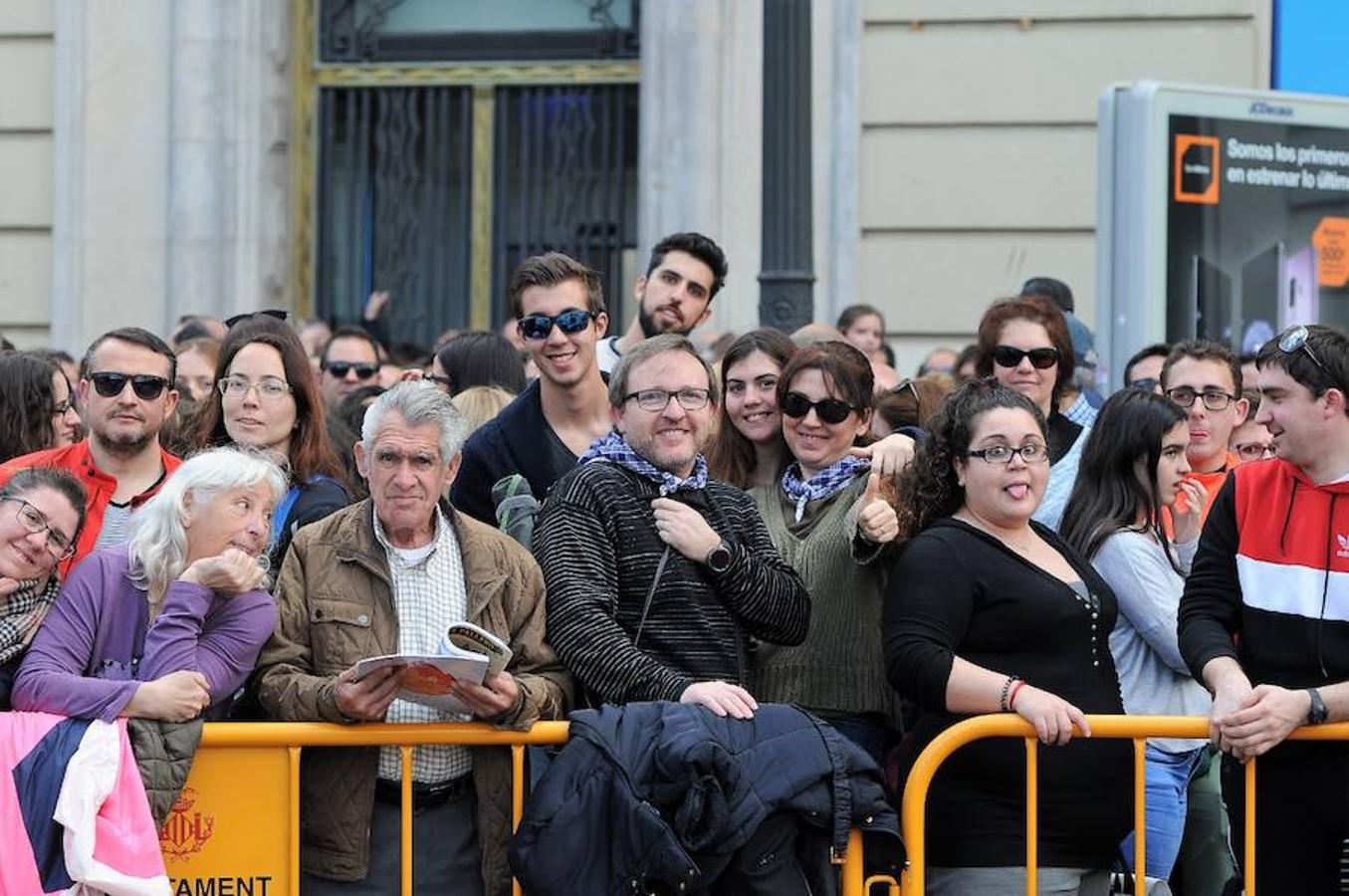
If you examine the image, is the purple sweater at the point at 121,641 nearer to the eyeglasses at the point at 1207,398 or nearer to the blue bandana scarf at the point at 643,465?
the blue bandana scarf at the point at 643,465

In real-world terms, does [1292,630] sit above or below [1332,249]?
below

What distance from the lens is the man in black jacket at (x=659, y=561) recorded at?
5656mm

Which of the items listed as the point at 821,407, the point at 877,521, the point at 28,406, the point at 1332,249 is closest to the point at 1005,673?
the point at 877,521

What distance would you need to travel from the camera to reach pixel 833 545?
20.4ft

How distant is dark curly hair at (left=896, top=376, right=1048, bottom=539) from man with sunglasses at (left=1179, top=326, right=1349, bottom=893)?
0.65 meters

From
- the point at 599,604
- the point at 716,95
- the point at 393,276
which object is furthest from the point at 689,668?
the point at 393,276

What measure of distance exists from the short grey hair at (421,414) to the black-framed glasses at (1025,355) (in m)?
2.46

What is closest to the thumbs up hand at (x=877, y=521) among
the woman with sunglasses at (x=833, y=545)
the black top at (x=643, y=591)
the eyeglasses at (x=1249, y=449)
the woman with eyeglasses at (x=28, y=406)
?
the woman with sunglasses at (x=833, y=545)

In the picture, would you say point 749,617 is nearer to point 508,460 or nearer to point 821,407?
point 821,407

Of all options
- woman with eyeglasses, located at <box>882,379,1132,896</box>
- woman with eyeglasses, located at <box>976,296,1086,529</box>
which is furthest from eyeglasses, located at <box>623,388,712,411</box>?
woman with eyeglasses, located at <box>976,296,1086,529</box>

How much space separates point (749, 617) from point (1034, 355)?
7.35ft

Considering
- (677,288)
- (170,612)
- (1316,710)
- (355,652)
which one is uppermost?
(677,288)

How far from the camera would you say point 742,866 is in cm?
539

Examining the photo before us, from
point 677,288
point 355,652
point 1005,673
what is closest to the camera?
point 355,652
